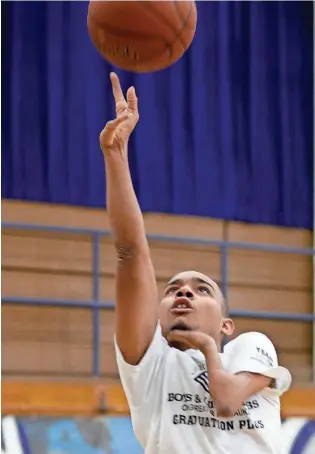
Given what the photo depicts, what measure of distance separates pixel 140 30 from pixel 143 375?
1175 mm

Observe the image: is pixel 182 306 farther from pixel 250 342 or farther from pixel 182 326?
pixel 250 342

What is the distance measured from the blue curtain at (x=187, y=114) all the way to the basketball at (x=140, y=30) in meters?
3.91

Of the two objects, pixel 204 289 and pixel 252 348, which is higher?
pixel 204 289

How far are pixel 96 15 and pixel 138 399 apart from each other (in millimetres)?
1309

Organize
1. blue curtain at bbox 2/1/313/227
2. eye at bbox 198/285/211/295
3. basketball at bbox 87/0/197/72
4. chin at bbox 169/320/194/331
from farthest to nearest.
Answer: blue curtain at bbox 2/1/313/227, basketball at bbox 87/0/197/72, eye at bbox 198/285/211/295, chin at bbox 169/320/194/331

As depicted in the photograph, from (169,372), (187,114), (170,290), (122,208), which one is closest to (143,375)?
(169,372)

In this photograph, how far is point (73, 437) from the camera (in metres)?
5.29

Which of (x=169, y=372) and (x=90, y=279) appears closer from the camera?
(x=169, y=372)

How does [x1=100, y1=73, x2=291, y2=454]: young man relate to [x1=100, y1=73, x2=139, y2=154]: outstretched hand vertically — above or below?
below

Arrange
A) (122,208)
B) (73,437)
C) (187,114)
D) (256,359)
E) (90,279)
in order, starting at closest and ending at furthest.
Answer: (122,208) < (256,359) < (73,437) < (90,279) < (187,114)

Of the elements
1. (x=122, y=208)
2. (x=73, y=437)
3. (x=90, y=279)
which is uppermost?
(x=122, y=208)

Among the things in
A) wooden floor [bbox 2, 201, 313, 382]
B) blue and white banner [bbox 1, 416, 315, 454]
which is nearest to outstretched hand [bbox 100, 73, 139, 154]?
blue and white banner [bbox 1, 416, 315, 454]

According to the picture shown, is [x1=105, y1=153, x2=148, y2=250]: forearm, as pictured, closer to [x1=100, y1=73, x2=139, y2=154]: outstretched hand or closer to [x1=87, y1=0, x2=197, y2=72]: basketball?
[x1=100, y1=73, x2=139, y2=154]: outstretched hand

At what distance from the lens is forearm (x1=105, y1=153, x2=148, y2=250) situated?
2.81m
